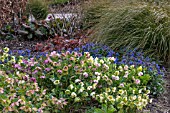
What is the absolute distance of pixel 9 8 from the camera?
20.4 ft

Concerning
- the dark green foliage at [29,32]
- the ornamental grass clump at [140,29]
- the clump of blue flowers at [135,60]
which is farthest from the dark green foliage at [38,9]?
the clump of blue flowers at [135,60]

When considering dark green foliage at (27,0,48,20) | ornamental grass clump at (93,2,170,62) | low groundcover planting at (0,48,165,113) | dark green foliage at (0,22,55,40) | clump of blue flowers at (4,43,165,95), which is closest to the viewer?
low groundcover planting at (0,48,165,113)

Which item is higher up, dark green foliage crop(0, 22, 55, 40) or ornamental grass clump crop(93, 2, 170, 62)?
ornamental grass clump crop(93, 2, 170, 62)

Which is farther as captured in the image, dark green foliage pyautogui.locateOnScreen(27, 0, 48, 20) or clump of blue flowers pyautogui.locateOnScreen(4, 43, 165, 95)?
dark green foliage pyautogui.locateOnScreen(27, 0, 48, 20)

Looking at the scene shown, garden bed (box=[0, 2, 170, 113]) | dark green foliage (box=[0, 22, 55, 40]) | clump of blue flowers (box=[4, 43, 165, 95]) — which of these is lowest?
dark green foliage (box=[0, 22, 55, 40])

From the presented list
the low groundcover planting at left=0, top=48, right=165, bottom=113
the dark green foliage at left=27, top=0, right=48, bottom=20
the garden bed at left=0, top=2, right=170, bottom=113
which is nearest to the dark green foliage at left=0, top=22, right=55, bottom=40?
the dark green foliage at left=27, top=0, right=48, bottom=20

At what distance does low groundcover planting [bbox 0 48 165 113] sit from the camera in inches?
103

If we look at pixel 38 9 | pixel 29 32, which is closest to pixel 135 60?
pixel 29 32

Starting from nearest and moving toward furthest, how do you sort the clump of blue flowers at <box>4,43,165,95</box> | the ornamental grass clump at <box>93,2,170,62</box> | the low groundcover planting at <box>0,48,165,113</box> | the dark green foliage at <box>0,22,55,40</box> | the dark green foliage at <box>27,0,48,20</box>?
the low groundcover planting at <box>0,48,165,113</box>, the clump of blue flowers at <box>4,43,165,95</box>, the ornamental grass clump at <box>93,2,170,62</box>, the dark green foliage at <box>0,22,55,40</box>, the dark green foliage at <box>27,0,48,20</box>

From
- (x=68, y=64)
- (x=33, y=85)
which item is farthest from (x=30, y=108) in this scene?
(x=68, y=64)

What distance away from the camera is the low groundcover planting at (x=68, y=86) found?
262 cm

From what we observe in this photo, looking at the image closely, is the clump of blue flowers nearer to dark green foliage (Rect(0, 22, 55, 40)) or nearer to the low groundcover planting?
the low groundcover planting

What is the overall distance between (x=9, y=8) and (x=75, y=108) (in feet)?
12.4

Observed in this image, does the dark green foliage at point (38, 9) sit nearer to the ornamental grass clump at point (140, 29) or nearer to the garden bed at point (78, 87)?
the ornamental grass clump at point (140, 29)
